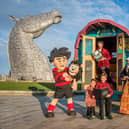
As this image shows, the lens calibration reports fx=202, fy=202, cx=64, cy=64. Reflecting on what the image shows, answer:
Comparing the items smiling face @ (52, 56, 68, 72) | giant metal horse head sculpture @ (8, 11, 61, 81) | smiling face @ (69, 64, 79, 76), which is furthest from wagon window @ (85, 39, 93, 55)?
giant metal horse head sculpture @ (8, 11, 61, 81)

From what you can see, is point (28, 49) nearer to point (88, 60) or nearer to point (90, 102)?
point (88, 60)

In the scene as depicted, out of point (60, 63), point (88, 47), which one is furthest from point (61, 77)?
point (88, 47)

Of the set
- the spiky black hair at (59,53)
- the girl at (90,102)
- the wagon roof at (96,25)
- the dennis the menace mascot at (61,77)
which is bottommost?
the girl at (90,102)

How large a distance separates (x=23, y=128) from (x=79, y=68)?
1.86 meters

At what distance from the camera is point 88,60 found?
23.9ft

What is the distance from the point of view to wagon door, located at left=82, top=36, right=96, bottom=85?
23.8 feet

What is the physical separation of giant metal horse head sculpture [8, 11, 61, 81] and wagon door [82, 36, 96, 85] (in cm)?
1241

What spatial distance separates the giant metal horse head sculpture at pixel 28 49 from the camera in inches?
753

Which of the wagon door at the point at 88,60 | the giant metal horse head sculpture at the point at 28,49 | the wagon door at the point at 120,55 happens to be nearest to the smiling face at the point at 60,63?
the wagon door at the point at 88,60

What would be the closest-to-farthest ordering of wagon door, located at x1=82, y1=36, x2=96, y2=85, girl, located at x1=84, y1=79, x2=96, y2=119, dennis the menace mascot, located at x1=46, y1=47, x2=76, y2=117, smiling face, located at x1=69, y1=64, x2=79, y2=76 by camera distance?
girl, located at x1=84, y1=79, x2=96, y2=119 → smiling face, located at x1=69, y1=64, x2=79, y2=76 → dennis the menace mascot, located at x1=46, y1=47, x2=76, y2=117 → wagon door, located at x1=82, y1=36, x2=96, y2=85

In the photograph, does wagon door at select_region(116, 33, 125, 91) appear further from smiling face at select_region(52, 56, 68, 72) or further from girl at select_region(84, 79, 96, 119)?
smiling face at select_region(52, 56, 68, 72)

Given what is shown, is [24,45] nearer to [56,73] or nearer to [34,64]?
[34,64]

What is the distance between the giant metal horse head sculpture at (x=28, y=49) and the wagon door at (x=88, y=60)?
12410 millimetres

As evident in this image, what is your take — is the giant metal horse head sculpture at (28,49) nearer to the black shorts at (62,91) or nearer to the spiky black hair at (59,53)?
the spiky black hair at (59,53)
